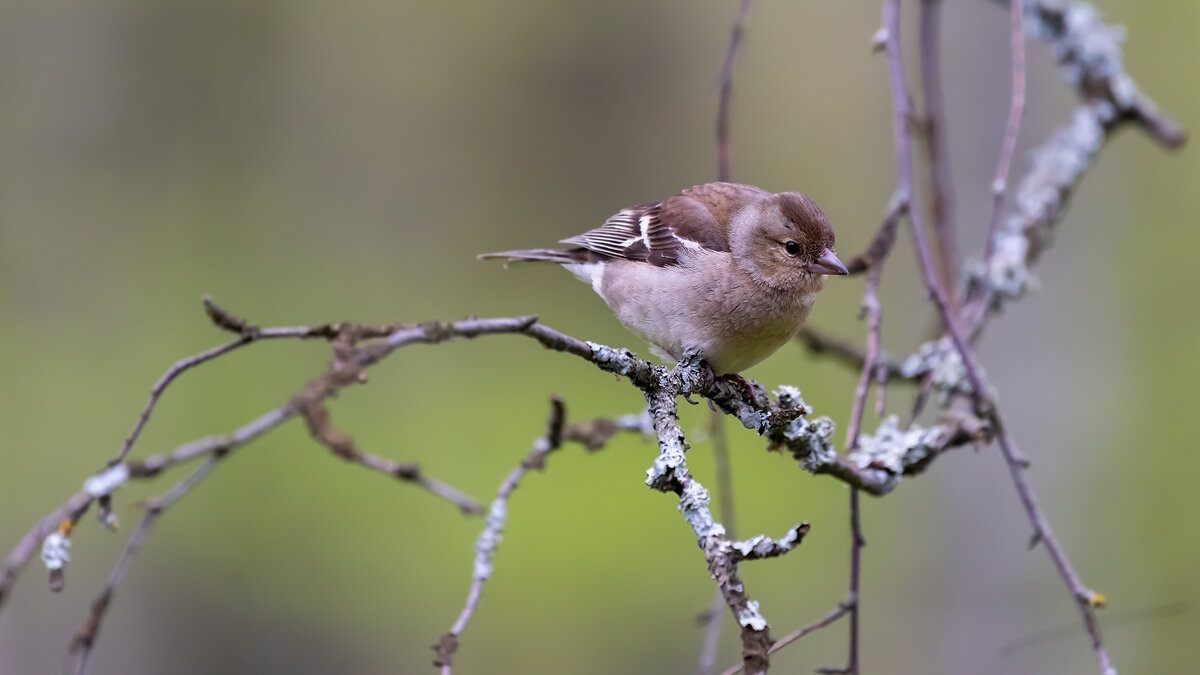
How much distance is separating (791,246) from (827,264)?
5.1 inches

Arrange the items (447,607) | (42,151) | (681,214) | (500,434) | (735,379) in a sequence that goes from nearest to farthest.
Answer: (735,379)
(681,214)
(447,607)
(500,434)
(42,151)

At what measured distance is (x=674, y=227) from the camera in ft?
11.3

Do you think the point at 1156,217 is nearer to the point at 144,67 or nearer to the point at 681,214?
the point at 681,214

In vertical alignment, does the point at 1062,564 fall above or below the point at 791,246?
below

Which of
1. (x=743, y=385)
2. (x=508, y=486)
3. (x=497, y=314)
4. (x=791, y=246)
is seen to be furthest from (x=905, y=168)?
(x=497, y=314)

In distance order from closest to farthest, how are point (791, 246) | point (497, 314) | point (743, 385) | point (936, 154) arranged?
point (743, 385) < point (791, 246) < point (936, 154) < point (497, 314)

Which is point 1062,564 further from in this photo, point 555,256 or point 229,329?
point 229,329

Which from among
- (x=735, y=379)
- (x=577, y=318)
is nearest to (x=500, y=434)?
(x=577, y=318)

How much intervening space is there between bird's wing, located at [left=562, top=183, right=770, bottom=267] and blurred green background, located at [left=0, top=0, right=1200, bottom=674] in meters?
0.92

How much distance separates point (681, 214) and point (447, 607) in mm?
4147

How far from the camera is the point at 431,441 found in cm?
745

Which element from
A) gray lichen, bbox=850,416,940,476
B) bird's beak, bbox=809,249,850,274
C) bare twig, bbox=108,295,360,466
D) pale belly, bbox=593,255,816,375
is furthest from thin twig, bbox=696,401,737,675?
bare twig, bbox=108,295,360,466

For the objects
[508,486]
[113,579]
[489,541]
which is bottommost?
[113,579]

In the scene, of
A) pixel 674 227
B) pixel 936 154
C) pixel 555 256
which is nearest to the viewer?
pixel 674 227
